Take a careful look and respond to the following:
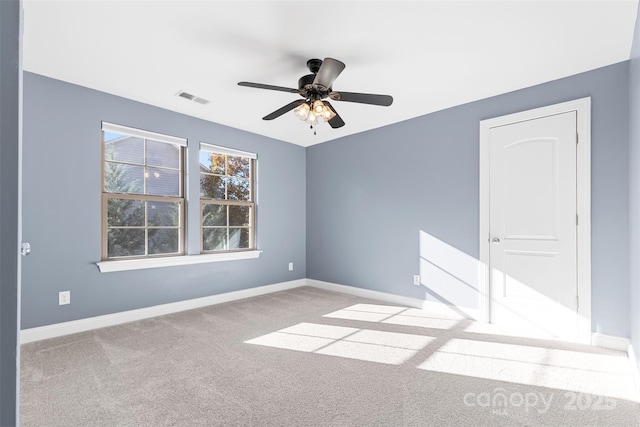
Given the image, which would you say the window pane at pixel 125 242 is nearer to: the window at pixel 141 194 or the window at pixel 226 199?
the window at pixel 141 194

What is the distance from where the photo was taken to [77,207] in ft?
10.4

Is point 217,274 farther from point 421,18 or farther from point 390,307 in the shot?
point 421,18

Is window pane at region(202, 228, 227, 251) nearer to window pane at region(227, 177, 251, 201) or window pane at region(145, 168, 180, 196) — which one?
window pane at region(227, 177, 251, 201)

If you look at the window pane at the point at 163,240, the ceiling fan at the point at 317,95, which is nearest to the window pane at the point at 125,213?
the window pane at the point at 163,240

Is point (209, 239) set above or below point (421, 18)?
below

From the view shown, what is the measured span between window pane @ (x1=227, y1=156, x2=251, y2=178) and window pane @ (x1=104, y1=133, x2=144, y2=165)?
1186mm

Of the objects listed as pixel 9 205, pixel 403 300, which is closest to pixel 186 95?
pixel 9 205

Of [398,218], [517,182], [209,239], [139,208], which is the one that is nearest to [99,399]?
[139,208]

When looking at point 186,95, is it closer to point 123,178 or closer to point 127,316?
point 123,178

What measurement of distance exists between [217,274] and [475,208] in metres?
3.36

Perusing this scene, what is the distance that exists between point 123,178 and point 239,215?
1598 millimetres

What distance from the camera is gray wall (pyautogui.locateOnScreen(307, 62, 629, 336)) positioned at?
2.73 metres

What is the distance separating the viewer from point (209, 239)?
14.3ft

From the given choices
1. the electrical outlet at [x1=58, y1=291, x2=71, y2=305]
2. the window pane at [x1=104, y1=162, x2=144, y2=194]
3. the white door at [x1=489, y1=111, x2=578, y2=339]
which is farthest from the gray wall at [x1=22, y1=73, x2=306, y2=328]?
the white door at [x1=489, y1=111, x2=578, y2=339]
